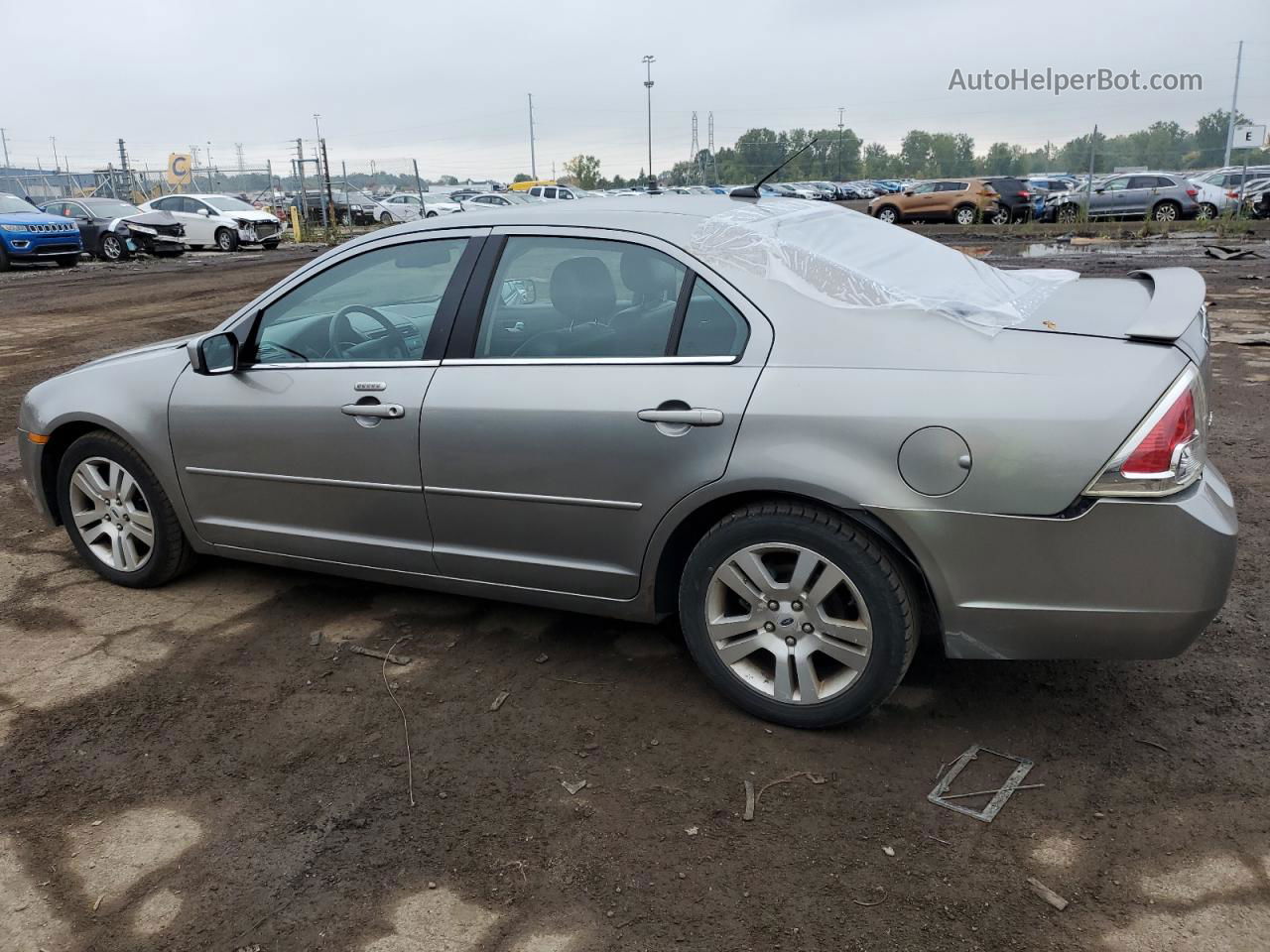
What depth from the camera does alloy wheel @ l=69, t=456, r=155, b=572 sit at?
14.3ft

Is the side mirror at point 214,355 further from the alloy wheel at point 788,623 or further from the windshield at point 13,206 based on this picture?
the windshield at point 13,206

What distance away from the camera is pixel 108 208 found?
2411 cm

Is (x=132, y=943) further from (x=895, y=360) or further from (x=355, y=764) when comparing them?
(x=895, y=360)

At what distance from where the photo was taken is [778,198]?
4.09 meters

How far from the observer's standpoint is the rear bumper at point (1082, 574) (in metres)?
2.71

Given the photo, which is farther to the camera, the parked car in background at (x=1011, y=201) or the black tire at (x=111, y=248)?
the parked car in background at (x=1011, y=201)

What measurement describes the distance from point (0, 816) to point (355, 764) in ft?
3.21

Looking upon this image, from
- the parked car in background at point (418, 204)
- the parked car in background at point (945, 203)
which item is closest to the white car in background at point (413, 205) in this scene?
the parked car in background at point (418, 204)

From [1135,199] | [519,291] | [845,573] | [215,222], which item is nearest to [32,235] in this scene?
[215,222]

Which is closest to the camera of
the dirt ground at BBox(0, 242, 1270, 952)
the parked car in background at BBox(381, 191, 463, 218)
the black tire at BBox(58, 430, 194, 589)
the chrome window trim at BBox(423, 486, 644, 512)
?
the dirt ground at BBox(0, 242, 1270, 952)

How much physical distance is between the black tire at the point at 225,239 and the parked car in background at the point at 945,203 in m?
17.7

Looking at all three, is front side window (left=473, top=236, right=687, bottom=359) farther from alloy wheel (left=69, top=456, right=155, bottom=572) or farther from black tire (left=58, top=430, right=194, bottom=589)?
alloy wheel (left=69, top=456, right=155, bottom=572)

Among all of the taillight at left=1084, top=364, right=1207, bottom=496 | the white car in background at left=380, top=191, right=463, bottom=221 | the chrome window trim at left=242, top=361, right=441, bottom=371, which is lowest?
the taillight at left=1084, top=364, right=1207, bottom=496

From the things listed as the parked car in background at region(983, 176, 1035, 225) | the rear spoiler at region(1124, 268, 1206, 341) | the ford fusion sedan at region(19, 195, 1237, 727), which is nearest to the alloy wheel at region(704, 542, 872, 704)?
the ford fusion sedan at region(19, 195, 1237, 727)
